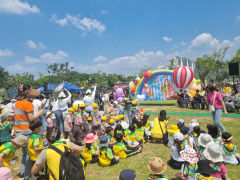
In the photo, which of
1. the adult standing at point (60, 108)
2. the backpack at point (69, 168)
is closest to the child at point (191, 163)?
the backpack at point (69, 168)

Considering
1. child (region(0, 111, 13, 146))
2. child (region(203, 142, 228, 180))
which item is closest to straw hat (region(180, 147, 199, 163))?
child (region(203, 142, 228, 180))

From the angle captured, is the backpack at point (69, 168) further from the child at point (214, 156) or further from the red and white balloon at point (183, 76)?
the red and white balloon at point (183, 76)

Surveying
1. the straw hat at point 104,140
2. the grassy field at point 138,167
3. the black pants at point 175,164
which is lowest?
the grassy field at point 138,167

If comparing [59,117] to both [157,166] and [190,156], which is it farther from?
[190,156]

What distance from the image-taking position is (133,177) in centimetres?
172

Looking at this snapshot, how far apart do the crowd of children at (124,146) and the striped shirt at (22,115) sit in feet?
0.81

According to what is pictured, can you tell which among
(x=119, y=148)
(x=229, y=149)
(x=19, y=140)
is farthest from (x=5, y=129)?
(x=229, y=149)

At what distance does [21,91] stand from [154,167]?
272cm

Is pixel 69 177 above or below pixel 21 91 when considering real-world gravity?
below

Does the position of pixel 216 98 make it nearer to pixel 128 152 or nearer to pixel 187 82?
pixel 128 152

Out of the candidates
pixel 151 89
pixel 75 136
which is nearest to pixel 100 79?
pixel 151 89

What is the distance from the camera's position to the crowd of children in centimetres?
218

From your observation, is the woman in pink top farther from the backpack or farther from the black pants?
the backpack

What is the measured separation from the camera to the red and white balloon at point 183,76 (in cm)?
1345
